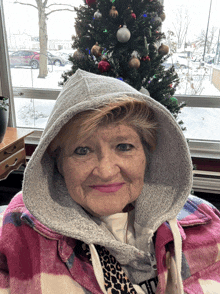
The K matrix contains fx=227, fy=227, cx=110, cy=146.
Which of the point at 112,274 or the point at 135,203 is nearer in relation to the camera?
the point at 112,274

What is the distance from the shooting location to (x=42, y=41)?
2.43 meters

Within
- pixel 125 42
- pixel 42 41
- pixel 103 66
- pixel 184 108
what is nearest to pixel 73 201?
pixel 103 66

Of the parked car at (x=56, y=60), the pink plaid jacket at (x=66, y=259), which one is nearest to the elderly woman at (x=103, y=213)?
the pink plaid jacket at (x=66, y=259)

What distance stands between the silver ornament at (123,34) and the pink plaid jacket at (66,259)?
3.11ft

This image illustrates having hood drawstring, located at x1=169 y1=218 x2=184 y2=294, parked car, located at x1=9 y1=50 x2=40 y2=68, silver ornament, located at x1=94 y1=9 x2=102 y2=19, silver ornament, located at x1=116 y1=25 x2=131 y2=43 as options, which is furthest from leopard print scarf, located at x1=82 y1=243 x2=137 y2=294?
parked car, located at x1=9 y1=50 x2=40 y2=68

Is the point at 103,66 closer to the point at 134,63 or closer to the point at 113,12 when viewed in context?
the point at 134,63

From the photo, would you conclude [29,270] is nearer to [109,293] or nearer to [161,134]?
[109,293]

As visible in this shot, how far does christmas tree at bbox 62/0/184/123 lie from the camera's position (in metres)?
1.24

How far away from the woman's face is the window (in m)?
1.92

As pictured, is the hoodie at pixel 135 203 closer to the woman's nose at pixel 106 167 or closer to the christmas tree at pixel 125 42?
the woman's nose at pixel 106 167

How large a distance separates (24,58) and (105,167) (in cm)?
238

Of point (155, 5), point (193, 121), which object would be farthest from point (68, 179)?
point (193, 121)

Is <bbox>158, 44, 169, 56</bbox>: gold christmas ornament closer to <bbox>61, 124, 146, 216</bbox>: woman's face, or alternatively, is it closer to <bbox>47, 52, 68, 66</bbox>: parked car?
<bbox>61, 124, 146, 216</bbox>: woman's face

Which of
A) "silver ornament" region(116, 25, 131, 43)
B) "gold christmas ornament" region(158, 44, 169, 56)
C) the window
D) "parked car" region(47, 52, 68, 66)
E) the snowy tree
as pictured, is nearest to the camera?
"silver ornament" region(116, 25, 131, 43)
